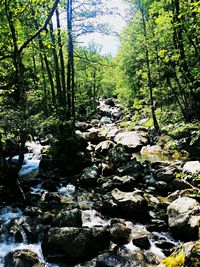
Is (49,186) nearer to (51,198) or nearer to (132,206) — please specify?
(51,198)

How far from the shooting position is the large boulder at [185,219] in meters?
7.41

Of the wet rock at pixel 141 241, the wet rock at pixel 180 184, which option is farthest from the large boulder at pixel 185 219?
the wet rock at pixel 180 184

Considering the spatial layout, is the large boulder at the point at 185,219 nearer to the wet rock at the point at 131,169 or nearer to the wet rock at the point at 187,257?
the wet rock at the point at 187,257

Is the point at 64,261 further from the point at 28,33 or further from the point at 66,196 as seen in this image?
the point at 28,33

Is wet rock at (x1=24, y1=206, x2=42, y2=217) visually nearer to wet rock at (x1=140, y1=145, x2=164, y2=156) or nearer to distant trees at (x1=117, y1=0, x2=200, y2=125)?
distant trees at (x1=117, y1=0, x2=200, y2=125)

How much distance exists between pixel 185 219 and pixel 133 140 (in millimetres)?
12328

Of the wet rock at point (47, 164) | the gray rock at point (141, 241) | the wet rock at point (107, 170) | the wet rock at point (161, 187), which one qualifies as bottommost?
the gray rock at point (141, 241)

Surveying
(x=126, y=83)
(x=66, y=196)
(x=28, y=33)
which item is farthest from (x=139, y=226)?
(x=126, y=83)

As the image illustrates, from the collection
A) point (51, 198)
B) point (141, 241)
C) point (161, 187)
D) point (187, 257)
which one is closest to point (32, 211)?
point (51, 198)

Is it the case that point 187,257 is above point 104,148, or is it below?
below

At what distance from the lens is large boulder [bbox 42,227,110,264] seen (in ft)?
22.4

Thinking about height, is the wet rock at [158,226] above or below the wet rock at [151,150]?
below

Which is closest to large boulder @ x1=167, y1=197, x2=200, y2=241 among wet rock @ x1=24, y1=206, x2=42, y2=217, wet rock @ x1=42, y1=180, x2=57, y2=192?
wet rock @ x1=24, y1=206, x2=42, y2=217

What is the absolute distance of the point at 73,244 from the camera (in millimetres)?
6934
